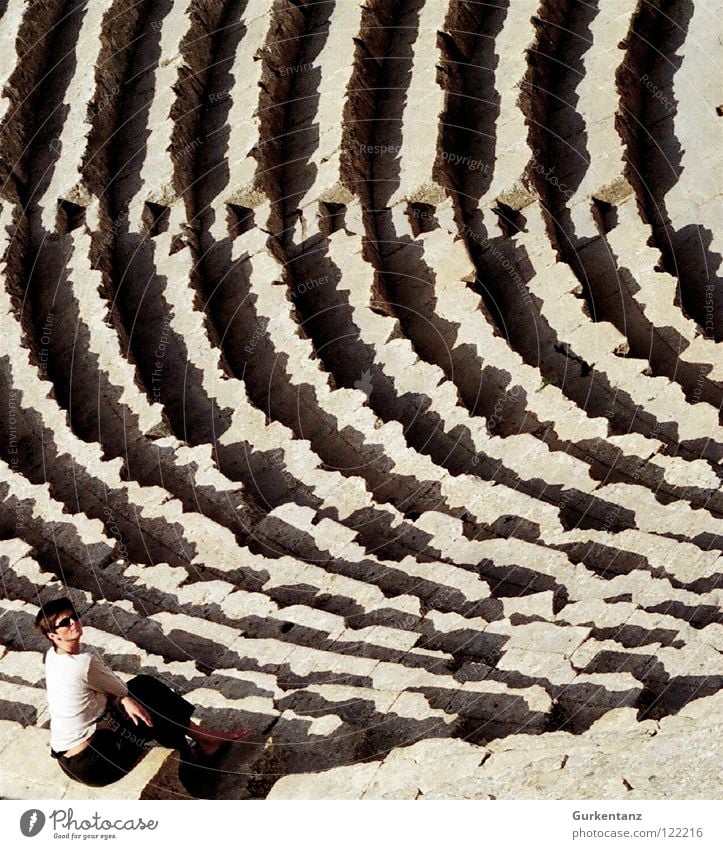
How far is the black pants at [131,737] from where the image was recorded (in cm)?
1590

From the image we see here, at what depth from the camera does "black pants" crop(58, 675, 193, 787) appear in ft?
52.2

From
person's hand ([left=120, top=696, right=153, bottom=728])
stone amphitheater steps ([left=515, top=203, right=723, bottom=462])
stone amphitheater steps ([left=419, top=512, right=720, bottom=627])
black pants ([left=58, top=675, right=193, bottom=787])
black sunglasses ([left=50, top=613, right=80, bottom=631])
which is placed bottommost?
black pants ([left=58, top=675, right=193, bottom=787])

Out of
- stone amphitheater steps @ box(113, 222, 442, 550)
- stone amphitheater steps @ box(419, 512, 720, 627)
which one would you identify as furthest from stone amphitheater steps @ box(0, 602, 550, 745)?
stone amphitheater steps @ box(113, 222, 442, 550)

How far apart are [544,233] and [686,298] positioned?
2604 millimetres

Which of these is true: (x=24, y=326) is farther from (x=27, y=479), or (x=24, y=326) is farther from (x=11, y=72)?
(x=11, y=72)

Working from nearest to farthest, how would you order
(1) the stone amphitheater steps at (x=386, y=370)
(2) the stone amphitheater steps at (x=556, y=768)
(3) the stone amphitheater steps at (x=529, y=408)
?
1. (2) the stone amphitheater steps at (x=556, y=768)
2. (3) the stone amphitheater steps at (x=529, y=408)
3. (1) the stone amphitheater steps at (x=386, y=370)

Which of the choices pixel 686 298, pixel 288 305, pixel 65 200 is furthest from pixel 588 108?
pixel 65 200

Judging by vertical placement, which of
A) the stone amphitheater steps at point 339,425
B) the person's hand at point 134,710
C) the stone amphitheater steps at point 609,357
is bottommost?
the person's hand at point 134,710

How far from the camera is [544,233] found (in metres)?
23.4

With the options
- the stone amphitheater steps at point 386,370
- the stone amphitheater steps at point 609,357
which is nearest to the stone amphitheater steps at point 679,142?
the stone amphitheater steps at point 609,357

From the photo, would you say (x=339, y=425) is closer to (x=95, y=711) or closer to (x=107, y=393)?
(x=107, y=393)

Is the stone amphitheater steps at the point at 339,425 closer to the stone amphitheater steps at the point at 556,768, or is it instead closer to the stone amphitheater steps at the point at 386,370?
the stone amphitheater steps at the point at 386,370

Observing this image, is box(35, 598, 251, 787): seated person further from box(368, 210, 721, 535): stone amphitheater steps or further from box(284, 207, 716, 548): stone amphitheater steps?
box(368, 210, 721, 535): stone amphitheater steps

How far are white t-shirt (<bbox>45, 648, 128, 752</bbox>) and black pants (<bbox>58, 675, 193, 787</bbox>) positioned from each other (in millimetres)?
152
